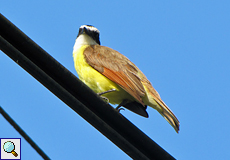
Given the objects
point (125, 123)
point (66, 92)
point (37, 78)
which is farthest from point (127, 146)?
point (37, 78)

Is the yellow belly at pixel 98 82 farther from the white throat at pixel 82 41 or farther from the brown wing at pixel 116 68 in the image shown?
the white throat at pixel 82 41

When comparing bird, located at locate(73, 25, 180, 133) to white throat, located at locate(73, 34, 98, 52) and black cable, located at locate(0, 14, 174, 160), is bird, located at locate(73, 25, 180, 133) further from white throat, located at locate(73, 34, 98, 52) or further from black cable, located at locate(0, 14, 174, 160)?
black cable, located at locate(0, 14, 174, 160)

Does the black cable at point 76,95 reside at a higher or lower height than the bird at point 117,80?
lower

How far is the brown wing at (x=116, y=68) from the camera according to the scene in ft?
19.4

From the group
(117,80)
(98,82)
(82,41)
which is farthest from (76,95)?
(82,41)

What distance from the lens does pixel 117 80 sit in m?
6.02

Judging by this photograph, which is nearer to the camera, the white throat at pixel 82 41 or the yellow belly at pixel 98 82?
the yellow belly at pixel 98 82

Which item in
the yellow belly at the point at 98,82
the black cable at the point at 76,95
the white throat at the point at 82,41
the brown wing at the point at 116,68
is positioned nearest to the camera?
the black cable at the point at 76,95

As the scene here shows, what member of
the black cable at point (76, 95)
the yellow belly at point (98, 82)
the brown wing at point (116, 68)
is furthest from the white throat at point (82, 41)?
the black cable at point (76, 95)

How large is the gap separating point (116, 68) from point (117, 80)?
1.58 ft

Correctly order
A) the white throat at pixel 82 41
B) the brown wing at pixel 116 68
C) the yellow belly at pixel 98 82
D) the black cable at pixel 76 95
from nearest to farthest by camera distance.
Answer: the black cable at pixel 76 95
the brown wing at pixel 116 68
the yellow belly at pixel 98 82
the white throat at pixel 82 41

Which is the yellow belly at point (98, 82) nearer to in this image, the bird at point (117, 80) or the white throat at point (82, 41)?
the bird at point (117, 80)

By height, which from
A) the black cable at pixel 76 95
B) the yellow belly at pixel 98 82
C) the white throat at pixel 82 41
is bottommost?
the black cable at pixel 76 95

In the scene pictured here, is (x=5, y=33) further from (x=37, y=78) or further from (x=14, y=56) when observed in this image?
(x=37, y=78)
